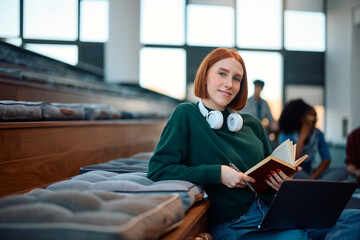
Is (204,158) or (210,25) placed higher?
(210,25)

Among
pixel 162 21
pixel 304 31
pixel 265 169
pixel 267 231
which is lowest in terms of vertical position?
pixel 267 231

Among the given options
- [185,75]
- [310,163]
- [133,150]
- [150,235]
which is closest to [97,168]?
[150,235]

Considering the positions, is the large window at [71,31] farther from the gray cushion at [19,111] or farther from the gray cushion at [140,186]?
the gray cushion at [140,186]

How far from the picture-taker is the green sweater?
1260 millimetres


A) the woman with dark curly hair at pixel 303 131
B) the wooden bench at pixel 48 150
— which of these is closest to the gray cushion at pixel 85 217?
the wooden bench at pixel 48 150

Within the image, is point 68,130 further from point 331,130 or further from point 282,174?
point 331,130

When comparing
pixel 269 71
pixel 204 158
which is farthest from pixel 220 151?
pixel 269 71

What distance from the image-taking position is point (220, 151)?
1351mm

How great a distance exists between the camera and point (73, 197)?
83 cm

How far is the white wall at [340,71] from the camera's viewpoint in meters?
8.12

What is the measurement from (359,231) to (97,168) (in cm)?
113

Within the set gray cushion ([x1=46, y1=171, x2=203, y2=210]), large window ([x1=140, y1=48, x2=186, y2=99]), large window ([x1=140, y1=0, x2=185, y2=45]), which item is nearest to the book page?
gray cushion ([x1=46, y1=171, x2=203, y2=210])

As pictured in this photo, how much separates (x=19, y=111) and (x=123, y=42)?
413 cm

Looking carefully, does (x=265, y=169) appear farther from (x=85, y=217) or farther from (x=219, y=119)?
(x=85, y=217)
